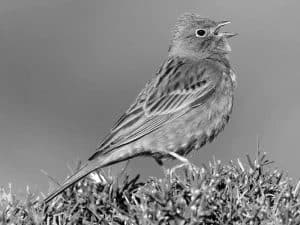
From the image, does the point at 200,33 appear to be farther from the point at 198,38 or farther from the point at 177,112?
the point at 177,112

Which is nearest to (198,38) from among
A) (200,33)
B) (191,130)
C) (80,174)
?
(200,33)

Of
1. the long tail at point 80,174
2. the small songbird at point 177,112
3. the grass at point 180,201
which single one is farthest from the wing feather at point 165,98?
the grass at point 180,201

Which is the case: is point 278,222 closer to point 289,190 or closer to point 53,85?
point 289,190

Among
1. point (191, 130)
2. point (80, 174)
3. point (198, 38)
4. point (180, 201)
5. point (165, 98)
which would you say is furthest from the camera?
point (198, 38)

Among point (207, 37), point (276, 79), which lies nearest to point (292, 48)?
point (276, 79)

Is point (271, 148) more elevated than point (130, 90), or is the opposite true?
point (130, 90)

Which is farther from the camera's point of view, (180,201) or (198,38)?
(198,38)

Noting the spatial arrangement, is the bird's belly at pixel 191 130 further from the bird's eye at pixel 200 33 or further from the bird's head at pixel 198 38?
the bird's eye at pixel 200 33

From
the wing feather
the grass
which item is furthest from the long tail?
the wing feather
